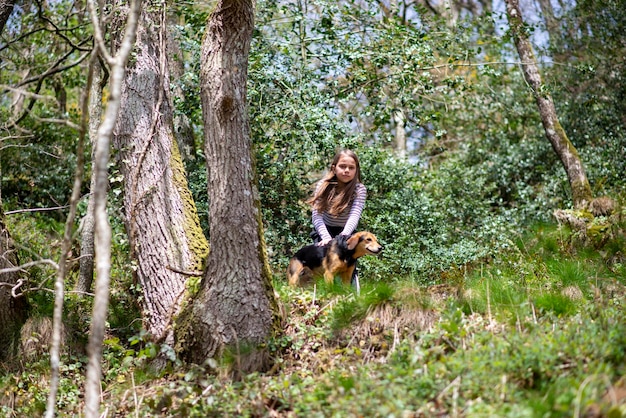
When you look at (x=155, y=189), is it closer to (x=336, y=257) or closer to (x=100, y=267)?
(x=336, y=257)

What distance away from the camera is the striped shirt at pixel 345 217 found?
7.11 meters

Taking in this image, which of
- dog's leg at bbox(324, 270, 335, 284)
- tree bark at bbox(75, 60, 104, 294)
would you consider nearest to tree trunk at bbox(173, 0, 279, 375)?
dog's leg at bbox(324, 270, 335, 284)

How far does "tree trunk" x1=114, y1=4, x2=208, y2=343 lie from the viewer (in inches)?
246

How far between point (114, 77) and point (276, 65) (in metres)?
4.92

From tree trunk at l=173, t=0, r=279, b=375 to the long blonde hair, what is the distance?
185 cm

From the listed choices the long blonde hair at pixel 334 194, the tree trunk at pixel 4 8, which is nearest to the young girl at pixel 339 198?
the long blonde hair at pixel 334 194

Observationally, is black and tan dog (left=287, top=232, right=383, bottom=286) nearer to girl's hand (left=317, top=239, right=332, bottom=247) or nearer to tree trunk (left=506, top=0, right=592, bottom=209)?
girl's hand (left=317, top=239, right=332, bottom=247)

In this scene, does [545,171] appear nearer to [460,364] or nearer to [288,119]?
[288,119]

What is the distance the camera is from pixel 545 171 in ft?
43.3

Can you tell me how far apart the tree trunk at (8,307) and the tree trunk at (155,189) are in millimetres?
1325

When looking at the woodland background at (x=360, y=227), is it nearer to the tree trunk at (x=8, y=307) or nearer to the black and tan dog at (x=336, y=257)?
the tree trunk at (x=8, y=307)

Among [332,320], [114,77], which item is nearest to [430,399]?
[332,320]

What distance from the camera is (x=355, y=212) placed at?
7.18 meters

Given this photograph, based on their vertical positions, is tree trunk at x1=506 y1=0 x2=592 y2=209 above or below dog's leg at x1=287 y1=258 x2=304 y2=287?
above
